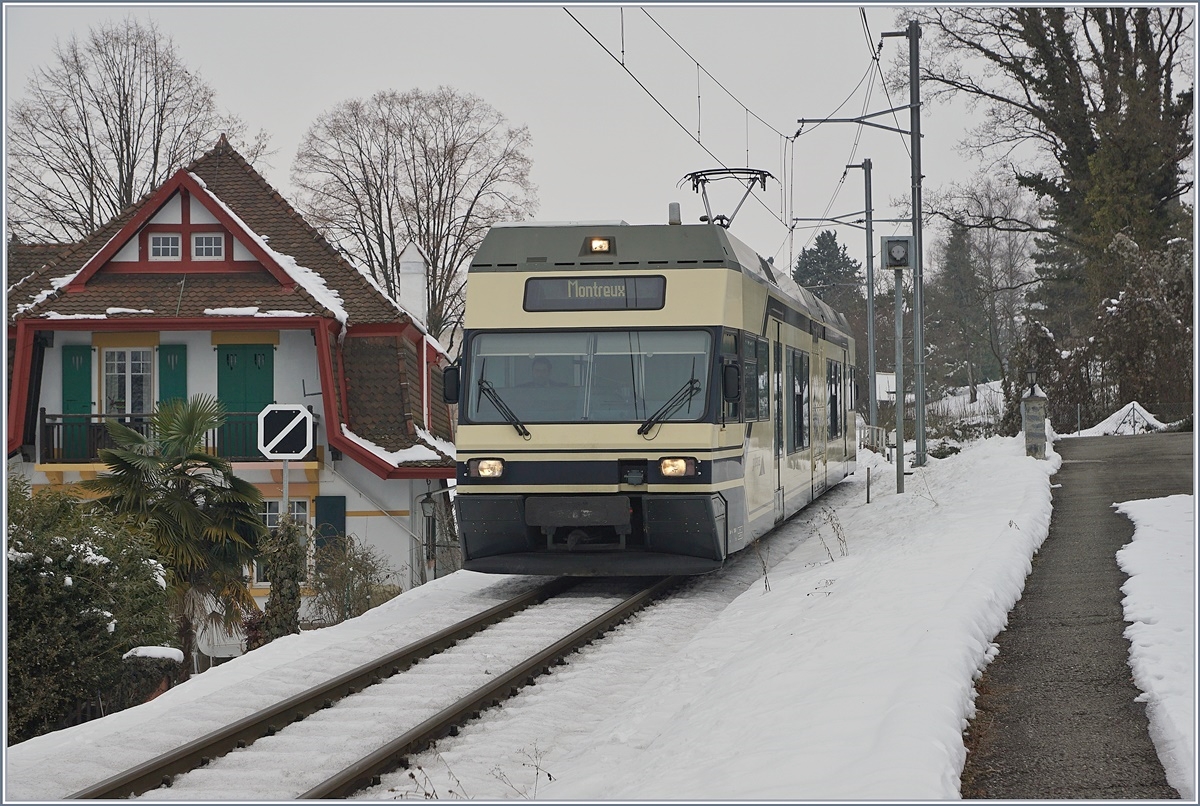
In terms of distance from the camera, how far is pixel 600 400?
41.2 feet

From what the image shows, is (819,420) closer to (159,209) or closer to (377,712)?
(377,712)

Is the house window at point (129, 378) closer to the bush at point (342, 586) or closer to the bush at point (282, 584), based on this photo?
the bush at point (342, 586)

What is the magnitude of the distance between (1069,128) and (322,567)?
84.9 feet

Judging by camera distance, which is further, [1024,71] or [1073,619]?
[1024,71]

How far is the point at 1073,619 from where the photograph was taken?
927 cm

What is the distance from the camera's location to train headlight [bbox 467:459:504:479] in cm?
1255

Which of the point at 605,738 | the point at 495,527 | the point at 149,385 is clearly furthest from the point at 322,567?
the point at 605,738

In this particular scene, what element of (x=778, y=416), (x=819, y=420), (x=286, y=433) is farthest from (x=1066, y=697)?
(x=819, y=420)

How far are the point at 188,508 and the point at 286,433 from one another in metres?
2.32

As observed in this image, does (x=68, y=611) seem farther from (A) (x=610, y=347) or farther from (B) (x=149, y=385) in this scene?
(B) (x=149, y=385)

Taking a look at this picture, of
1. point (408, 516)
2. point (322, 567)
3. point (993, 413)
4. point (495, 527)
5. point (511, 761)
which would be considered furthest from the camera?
point (993, 413)

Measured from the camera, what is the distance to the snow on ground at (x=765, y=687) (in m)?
5.95

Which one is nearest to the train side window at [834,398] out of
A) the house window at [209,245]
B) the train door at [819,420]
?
the train door at [819,420]

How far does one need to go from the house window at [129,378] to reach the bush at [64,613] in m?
13.1
